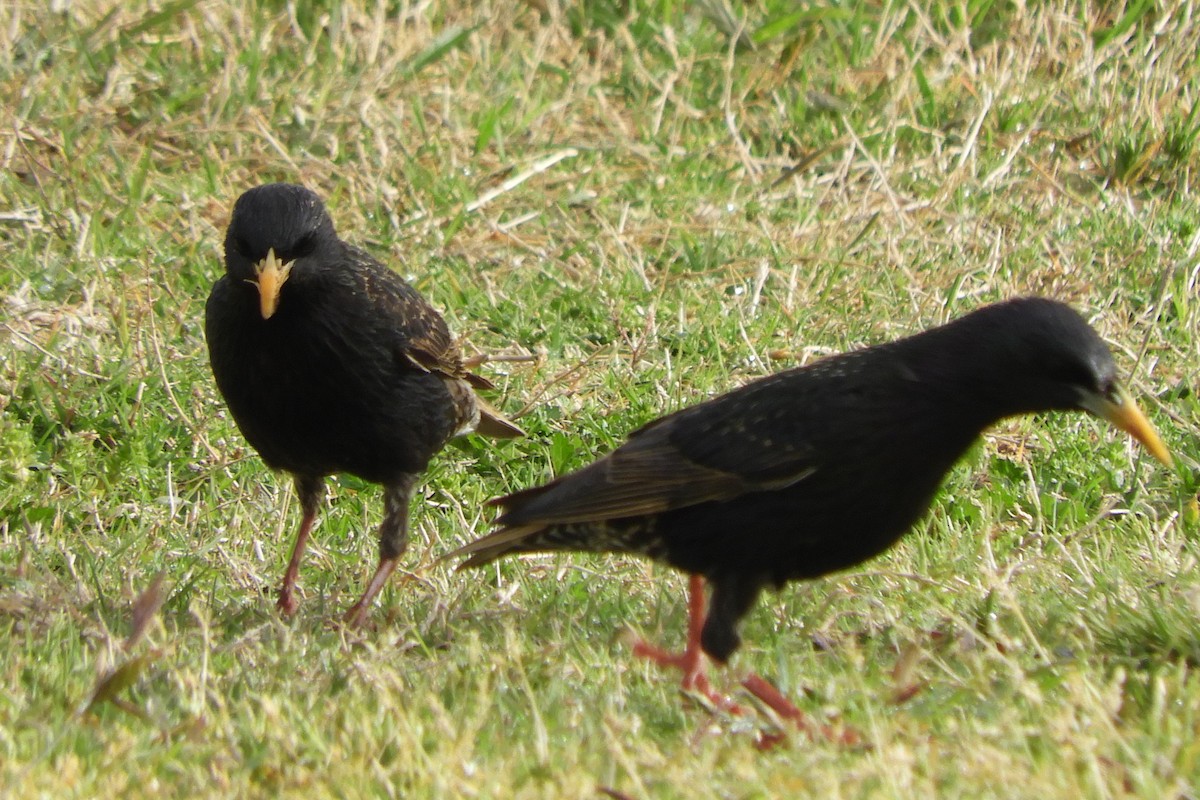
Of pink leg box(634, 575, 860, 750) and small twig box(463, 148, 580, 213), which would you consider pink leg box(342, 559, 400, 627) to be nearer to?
pink leg box(634, 575, 860, 750)

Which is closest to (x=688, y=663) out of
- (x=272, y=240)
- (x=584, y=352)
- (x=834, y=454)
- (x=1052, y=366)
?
(x=834, y=454)

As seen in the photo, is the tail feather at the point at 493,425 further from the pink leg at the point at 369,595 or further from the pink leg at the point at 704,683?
the pink leg at the point at 704,683

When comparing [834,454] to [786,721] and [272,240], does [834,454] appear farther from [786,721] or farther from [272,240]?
[272,240]

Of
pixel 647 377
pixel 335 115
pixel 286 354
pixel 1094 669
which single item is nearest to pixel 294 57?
pixel 335 115

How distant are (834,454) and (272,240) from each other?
1.95 meters

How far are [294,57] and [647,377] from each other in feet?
11.0

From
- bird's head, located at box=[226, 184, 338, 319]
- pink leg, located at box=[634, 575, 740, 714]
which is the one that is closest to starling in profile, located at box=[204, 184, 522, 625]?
bird's head, located at box=[226, 184, 338, 319]

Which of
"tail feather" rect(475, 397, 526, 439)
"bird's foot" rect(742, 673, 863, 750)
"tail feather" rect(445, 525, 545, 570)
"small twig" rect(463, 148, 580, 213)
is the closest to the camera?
"bird's foot" rect(742, 673, 863, 750)

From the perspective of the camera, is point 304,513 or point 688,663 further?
point 304,513

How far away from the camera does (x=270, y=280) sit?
17.0 feet

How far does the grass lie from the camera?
152 inches

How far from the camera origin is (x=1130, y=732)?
3600 millimetres

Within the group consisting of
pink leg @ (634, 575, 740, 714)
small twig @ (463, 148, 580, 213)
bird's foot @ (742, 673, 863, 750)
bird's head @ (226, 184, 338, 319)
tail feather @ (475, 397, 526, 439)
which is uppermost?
bird's head @ (226, 184, 338, 319)

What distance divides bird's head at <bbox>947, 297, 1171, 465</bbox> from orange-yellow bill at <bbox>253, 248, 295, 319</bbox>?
2129mm
